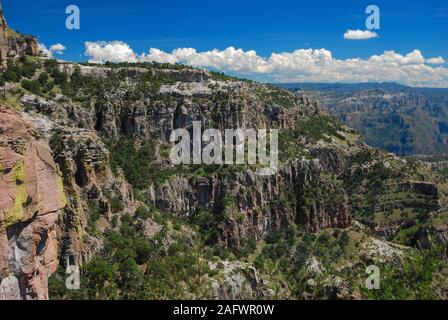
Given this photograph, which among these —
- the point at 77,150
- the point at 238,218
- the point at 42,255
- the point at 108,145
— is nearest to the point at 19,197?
the point at 42,255

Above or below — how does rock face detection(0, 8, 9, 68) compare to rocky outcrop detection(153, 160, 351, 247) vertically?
above

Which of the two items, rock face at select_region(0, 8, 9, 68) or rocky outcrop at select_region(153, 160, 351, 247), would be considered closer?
rock face at select_region(0, 8, 9, 68)

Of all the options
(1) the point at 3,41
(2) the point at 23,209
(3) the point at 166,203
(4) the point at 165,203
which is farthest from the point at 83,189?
(3) the point at 166,203

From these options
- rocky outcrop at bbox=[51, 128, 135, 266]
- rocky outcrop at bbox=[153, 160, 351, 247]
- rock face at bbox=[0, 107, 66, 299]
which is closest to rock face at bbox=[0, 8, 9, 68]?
rocky outcrop at bbox=[51, 128, 135, 266]

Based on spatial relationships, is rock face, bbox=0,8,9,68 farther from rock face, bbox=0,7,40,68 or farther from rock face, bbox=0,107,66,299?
rock face, bbox=0,107,66,299

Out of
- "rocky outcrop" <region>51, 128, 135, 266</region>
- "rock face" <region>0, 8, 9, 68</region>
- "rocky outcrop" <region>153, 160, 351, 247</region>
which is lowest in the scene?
"rocky outcrop" <region>153, 160, 351, 247</region>

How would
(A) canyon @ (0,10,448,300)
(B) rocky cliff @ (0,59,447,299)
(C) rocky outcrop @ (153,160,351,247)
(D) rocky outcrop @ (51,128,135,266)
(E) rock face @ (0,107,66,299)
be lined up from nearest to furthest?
(E) rock face @ (0,107,66,299)
(A) canyon @ (0,10,448,300)
(B) rocky cliff @ (0,59,447,299)
(D) rocky outcrop @ (51,128,135,266)
(C) rocky outcrop @ (153,160,351,247)

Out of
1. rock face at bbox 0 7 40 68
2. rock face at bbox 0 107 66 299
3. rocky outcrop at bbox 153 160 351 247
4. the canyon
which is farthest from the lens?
rocky outcrop at bbox 153 160 351 247

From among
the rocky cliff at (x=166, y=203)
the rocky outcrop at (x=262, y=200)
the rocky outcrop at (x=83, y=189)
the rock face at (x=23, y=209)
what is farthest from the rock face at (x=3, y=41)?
the rock face at (x=23, y=209)
